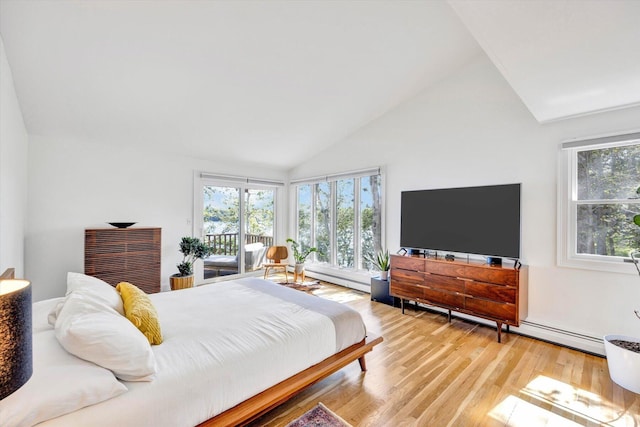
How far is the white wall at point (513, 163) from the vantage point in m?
2.63

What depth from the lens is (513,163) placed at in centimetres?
315

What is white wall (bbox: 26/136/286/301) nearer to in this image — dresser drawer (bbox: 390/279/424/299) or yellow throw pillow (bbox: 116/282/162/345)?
yellow throw pillow (bbox: 116/282/162/345)

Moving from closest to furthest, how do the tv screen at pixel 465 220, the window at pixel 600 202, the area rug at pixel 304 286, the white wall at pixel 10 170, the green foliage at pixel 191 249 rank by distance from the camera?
the white wall at pixel 10 170 < the window at pixel 600 202 < the tv screen at pixel 465 220 < the green foliage at pixel 191 249 < the area rug at pixel 304 286

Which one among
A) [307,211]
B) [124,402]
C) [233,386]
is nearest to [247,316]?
[233,386]

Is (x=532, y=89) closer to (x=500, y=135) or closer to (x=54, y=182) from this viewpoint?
(x=500, y=135)

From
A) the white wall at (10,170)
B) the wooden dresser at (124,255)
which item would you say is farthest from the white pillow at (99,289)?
the wooden dresser at (124,255)

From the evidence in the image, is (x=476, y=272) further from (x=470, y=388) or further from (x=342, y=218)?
(x=342, y=218)

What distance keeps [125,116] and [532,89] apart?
13.8ft

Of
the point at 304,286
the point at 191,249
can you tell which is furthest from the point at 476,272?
the point at 191,249

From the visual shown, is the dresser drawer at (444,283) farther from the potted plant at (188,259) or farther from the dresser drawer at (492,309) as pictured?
the potted plant at (188,259)

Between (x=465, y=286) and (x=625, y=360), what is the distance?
1.26 meters

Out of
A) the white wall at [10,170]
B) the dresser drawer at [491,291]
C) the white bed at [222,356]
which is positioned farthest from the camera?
the dresser drawer at [491,291]

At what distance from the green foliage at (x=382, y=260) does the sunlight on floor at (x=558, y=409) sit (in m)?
2.17

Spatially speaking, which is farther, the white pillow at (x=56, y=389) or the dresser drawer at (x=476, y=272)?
the dresser drawer at (x=476, y=272)
